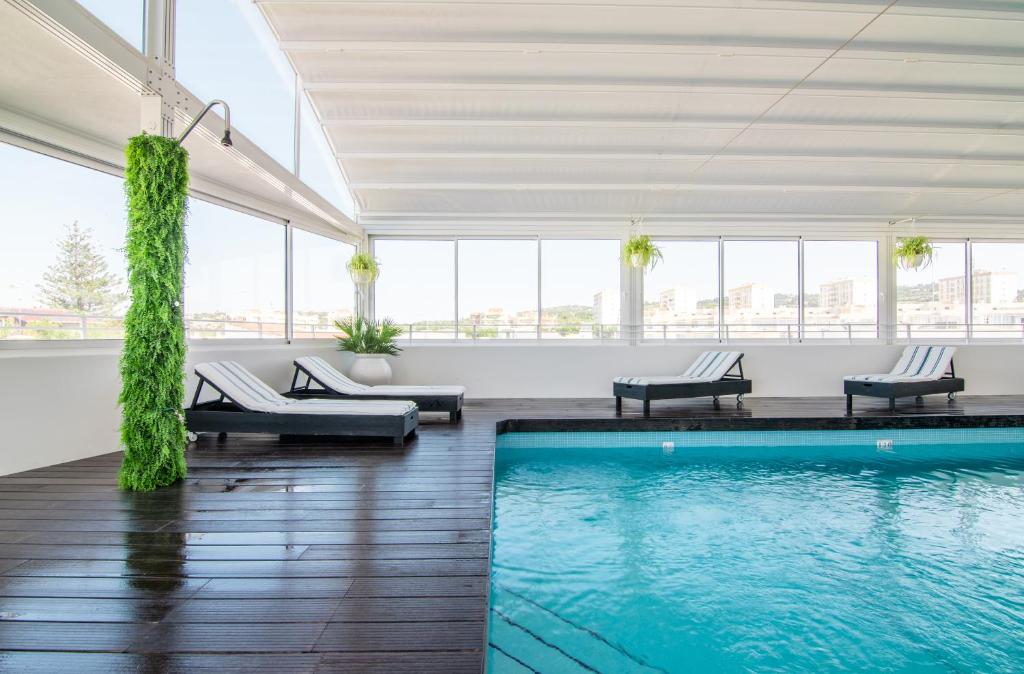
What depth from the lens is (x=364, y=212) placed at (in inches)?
336

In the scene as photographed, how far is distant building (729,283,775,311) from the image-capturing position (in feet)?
29.7

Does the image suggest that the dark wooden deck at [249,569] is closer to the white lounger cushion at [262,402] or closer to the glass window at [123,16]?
the white lounger cushion at [262,402]

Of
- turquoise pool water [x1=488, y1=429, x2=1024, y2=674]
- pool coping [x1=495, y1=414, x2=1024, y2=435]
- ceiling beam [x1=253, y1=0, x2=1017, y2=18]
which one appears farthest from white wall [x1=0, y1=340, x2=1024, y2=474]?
ceiling beam [x1=253, y1=0, x2=1017, y2=18]

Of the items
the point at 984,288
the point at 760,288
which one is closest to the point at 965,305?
the point at 984,288

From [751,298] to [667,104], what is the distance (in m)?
3.93

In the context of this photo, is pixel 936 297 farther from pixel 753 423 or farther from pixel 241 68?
pixel 241 68

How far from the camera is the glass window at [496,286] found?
29.6ft

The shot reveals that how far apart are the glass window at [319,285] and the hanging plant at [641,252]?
418 cm

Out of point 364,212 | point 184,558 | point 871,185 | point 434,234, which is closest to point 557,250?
point 434,234

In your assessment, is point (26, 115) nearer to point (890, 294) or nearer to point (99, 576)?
point (99, 576)

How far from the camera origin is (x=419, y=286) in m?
9.02

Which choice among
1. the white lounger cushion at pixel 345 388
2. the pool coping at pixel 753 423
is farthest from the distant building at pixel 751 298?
the white lounger cushion at pixel 345 388

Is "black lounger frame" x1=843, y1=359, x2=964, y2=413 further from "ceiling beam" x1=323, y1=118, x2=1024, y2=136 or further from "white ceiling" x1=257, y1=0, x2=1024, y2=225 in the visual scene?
"ceiling beam" x1=323, y1=118, x2=1024, y2=136

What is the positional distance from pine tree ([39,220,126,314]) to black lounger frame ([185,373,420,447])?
1.29 m
